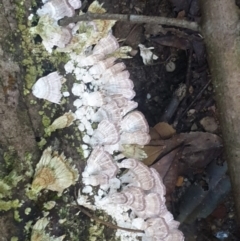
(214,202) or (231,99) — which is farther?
(214,202)

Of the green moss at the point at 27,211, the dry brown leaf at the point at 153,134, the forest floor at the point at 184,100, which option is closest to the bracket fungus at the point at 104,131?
the green moss at the point at 27,211

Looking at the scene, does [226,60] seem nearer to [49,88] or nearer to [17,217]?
[49,88]

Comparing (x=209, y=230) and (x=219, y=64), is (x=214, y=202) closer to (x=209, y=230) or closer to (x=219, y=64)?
(x=209, y=230)

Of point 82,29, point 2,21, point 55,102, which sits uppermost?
point 2,21

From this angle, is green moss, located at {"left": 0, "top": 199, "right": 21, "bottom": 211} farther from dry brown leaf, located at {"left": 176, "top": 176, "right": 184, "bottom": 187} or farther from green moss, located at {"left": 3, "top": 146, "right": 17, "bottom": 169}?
dry brown leaf, located at {"left": 176, "top": 176, "right": 184, "bottom": 187}

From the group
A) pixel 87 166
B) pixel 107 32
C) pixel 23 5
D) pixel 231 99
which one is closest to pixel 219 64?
pixel 231 99

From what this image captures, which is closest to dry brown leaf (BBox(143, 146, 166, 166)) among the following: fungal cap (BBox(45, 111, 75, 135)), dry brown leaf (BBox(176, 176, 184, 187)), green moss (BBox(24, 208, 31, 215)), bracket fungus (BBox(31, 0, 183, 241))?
dry brown leaf (BBox(176, 176, 184, 187))

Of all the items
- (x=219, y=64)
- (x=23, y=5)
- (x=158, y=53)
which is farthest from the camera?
(x=158, y=53)
